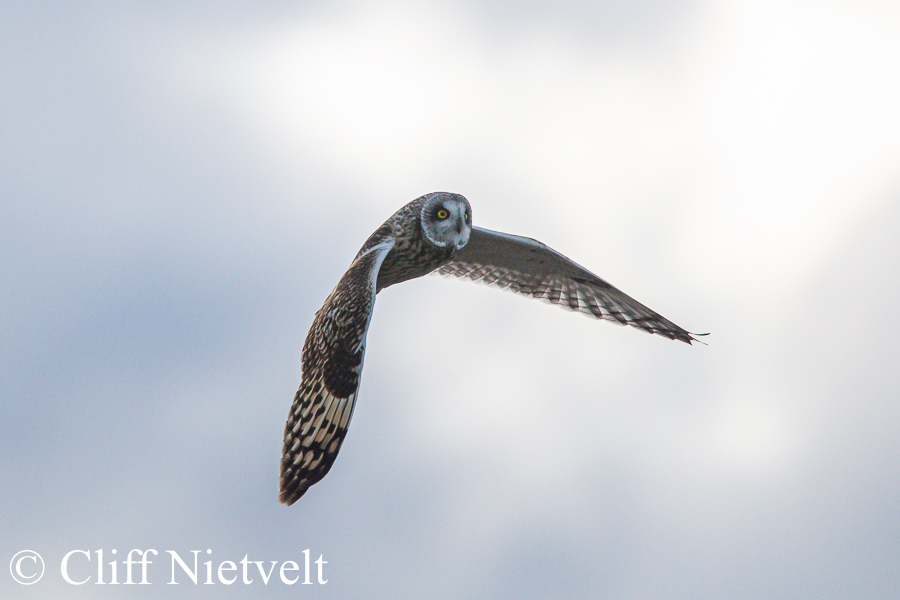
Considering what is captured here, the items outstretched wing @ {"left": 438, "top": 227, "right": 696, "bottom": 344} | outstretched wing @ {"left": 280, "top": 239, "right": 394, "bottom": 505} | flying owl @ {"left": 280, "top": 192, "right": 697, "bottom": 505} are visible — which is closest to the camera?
outstretched wing @ {"left": 280, "top": 239, "right": 394, "bottom": 505}

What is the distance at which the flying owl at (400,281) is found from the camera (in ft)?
23.4

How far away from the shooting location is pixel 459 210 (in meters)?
9.11

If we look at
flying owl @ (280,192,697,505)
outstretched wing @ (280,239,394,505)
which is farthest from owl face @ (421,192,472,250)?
outstretched wing @ (280,239,394,505)

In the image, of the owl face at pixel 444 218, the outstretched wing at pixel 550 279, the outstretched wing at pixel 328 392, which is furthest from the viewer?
the outstretched wing at pixel 550 279

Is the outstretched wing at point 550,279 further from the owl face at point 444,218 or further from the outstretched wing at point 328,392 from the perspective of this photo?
the outstretched wing at point 328,392

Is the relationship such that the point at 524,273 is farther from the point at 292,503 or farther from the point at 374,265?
the point at 292,503

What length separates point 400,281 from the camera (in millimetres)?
9961

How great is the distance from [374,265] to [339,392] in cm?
152

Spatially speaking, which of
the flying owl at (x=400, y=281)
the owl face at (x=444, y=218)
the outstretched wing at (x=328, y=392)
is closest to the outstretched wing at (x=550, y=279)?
the flying owl at (x=400, y=281)

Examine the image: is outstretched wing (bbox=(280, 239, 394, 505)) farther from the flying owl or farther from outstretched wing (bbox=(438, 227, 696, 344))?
outstretched wing (bbox=(438, 227, 696, 344))

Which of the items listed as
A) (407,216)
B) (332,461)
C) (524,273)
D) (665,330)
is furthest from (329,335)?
(665,330)

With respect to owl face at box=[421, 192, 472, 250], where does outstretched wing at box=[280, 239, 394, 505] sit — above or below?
below

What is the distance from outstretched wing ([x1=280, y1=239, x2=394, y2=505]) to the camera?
22.8ft

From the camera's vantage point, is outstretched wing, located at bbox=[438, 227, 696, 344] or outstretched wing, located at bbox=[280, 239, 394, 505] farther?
outstretched wing, located at bbox=[438, 227, 696, 344]
